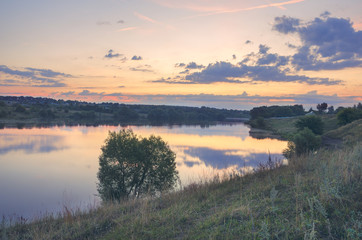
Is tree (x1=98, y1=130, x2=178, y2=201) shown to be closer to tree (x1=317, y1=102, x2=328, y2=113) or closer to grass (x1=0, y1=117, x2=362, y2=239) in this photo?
grass (x1=0, y1=117, x2=362, y2=239)

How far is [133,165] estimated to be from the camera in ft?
85.8

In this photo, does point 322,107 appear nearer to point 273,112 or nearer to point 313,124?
point 273,112

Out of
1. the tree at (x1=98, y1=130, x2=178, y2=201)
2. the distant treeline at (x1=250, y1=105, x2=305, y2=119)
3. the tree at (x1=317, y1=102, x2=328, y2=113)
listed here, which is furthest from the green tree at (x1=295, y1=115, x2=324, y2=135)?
the tree at (x1=317, y1=102, x2=328, y2=113)

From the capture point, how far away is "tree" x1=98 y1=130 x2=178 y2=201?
2505cm

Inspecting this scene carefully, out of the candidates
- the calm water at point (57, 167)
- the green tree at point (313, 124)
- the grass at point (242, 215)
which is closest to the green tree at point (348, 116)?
the green tree at point (313, 124)

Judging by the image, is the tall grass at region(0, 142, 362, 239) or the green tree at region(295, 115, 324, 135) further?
the green tree at region(295, 115, 324, 135)

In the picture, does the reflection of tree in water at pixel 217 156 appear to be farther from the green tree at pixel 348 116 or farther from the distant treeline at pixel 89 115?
the distant treeline at pixel 89 115

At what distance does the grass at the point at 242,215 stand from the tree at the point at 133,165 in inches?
750

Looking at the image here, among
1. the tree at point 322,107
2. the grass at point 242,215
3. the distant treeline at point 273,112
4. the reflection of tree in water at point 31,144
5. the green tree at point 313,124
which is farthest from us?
the distant treeline at point 273,112

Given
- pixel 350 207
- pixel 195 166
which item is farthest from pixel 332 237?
pixel 195 166

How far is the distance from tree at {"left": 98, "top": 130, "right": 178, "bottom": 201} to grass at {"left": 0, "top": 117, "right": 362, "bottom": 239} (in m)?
19.1

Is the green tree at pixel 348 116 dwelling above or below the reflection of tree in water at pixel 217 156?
above

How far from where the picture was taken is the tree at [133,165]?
2505 centimetres

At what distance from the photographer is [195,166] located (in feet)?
117
